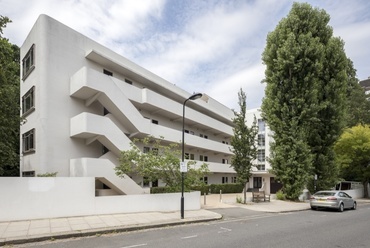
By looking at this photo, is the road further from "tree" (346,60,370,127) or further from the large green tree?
"tree" (346,60,370,127)

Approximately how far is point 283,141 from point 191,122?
1181 cm

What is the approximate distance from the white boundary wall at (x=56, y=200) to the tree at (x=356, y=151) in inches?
974

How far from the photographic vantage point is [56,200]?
1230cm

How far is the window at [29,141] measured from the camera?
19.2 m

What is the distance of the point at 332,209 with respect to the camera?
19.1m

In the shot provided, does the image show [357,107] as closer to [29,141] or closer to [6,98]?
[29,141]

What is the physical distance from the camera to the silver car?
17.7 meters

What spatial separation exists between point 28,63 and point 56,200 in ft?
43.9

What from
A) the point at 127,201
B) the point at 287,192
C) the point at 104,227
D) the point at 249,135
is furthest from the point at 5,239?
the point at 287,192

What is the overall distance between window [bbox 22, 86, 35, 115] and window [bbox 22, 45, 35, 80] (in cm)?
148

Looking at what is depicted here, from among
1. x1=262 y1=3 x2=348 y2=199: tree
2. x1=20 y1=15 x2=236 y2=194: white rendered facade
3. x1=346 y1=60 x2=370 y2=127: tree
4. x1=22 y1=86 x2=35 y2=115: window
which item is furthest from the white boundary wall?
x1=346 y1=60 x2=370 y2=127: tree

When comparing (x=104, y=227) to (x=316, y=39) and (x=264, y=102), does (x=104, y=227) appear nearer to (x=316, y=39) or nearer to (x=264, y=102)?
(x=264, y=102)

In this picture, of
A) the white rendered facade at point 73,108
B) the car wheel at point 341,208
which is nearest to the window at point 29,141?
the white rendered facade at point 73,108

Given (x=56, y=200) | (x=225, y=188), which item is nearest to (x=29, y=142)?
(x=56, y=200)
